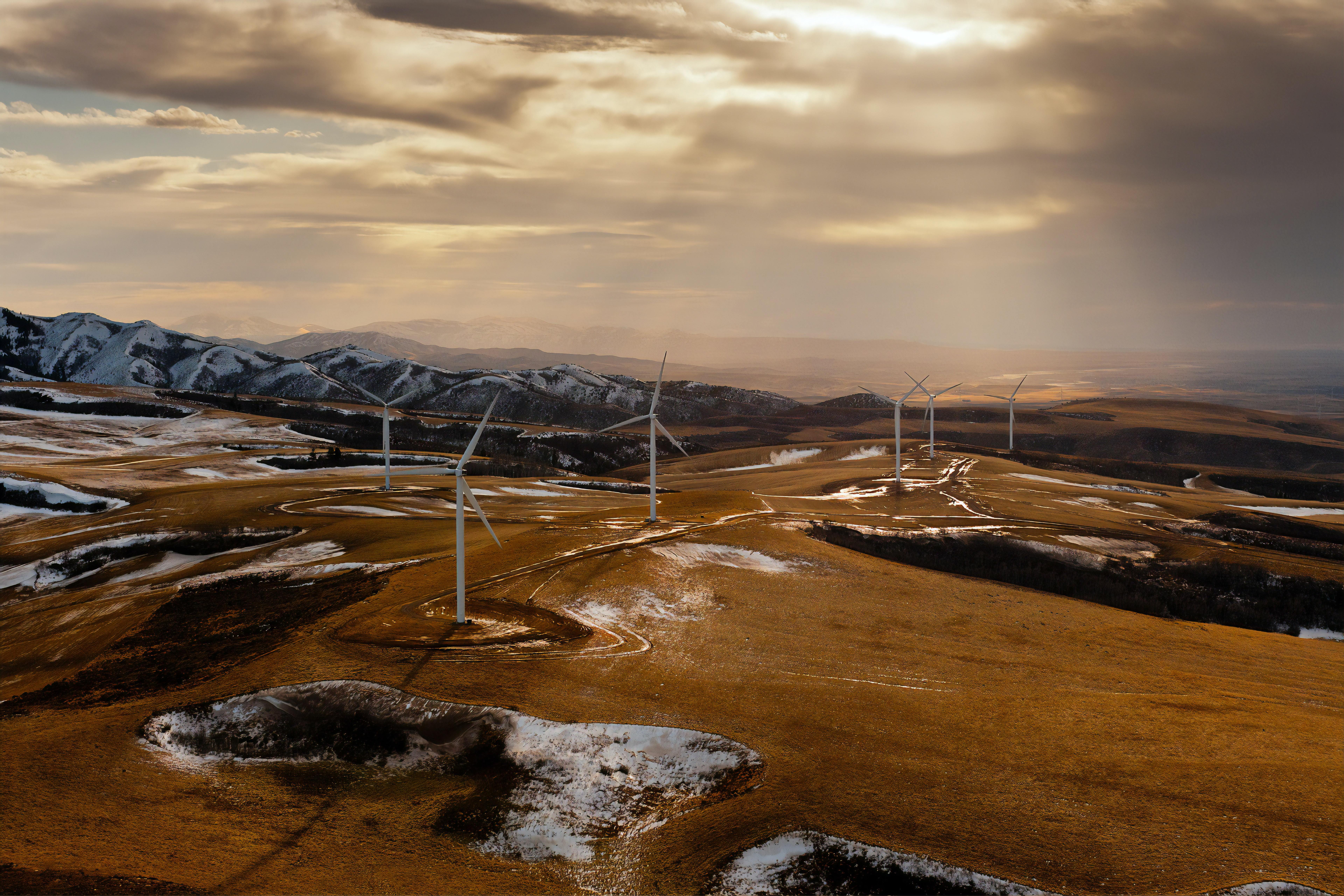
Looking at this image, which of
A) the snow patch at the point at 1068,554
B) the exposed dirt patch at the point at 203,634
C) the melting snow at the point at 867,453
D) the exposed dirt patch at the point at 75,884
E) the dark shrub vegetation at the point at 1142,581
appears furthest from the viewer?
the melting snow at the point at 867,453

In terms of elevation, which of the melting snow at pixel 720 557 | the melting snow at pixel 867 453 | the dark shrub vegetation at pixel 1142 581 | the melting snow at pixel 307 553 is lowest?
the dark shrub vegetation at pixel 1142 581

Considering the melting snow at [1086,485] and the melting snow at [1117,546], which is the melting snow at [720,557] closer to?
the melting snow at [1117,546]

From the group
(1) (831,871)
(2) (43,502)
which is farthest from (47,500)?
(1) (831,871)

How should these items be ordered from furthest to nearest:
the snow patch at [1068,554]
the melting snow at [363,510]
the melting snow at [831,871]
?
the melting snow at [363,510], the snow patch at [1068,554], the melting snow at [831,871]

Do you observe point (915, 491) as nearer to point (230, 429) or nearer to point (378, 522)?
point (378, 522)

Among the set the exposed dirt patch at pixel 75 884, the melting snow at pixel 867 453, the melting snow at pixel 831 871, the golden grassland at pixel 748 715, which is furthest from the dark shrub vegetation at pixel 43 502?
the melting snow at pixel 867 453

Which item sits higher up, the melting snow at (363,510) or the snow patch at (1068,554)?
the melting snow at (363,510)

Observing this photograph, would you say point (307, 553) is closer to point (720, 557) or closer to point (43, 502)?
point (720, 557)

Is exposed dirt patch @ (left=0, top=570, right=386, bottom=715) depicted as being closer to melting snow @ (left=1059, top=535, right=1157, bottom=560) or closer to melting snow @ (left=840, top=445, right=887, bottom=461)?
melting snow @ (left=1059, top=535, right=1157, bottom=560)
